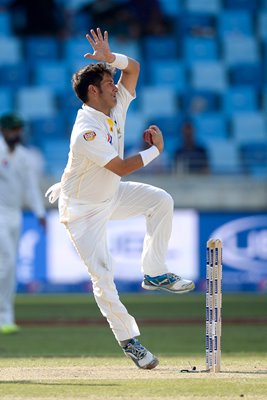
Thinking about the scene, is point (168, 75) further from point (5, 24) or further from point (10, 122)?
point (10, 122)

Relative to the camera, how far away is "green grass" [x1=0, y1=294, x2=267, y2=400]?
684 centimetres

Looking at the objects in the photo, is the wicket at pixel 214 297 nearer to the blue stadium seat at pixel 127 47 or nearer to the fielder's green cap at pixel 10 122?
the fielder's green cap at pixel 10 122

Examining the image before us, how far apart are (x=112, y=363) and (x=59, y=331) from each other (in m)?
3.85

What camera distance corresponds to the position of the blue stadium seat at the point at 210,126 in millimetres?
20812

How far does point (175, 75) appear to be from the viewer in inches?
854

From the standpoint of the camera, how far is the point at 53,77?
21.5m

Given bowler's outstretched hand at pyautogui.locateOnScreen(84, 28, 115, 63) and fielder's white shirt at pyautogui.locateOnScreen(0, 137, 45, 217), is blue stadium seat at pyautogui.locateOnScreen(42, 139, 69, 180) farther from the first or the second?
bowler's outstretched hand at pyautogui.locateOnScreen(84, 28, 115, 63)

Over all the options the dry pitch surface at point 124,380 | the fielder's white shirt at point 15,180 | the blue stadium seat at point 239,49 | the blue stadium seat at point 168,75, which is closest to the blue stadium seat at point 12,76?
the blue stadium seat at point 168,75

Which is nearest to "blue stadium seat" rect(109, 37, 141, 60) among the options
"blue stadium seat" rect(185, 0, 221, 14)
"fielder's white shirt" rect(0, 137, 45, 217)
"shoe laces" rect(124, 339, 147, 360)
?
"blue stadium seat" rect(185, 0, 221, 14)

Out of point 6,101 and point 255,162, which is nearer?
point 255,162

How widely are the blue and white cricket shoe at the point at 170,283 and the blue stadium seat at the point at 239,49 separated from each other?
14.4m

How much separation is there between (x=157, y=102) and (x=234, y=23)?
284 centimetres

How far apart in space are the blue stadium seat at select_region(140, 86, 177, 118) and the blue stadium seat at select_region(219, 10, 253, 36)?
2.29 m

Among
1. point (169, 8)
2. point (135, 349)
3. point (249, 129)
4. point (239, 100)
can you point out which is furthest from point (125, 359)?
point (169, 8)
